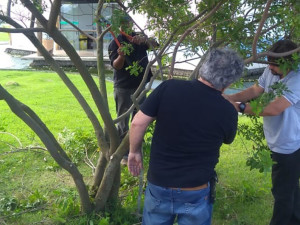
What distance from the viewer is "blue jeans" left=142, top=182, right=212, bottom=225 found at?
238cm

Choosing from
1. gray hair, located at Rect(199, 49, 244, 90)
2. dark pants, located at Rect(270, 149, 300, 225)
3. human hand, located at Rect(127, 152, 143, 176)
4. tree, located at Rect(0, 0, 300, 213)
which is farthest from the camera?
dark pants, located at Rect(270, 149, 300, 225)

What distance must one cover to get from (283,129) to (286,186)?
1.66ft

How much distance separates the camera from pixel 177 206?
2.41 m

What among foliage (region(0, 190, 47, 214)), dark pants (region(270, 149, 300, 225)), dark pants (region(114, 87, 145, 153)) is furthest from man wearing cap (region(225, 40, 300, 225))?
foliage (region(0, 190, 47, 214))

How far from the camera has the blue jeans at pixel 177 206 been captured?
7.82 ft

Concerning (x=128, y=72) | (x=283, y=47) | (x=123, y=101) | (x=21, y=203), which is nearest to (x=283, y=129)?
(x=283, y=47)

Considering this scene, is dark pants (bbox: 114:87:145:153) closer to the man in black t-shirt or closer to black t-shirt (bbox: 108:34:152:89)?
black t-shirt (bbox: 108:34:152:89)

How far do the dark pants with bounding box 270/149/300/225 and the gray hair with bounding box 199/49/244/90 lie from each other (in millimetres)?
1183

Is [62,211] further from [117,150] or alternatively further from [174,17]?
[174,17]

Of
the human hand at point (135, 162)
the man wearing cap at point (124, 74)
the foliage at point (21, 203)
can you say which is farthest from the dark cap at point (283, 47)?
the foliage at point (21, 203)

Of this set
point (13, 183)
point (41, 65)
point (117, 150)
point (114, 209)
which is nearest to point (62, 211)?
point (114, 209)

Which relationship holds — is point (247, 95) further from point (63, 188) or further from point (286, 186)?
point (63, 188)

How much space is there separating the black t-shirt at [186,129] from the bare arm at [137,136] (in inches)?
2.2

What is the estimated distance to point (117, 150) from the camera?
3273 millimetres
